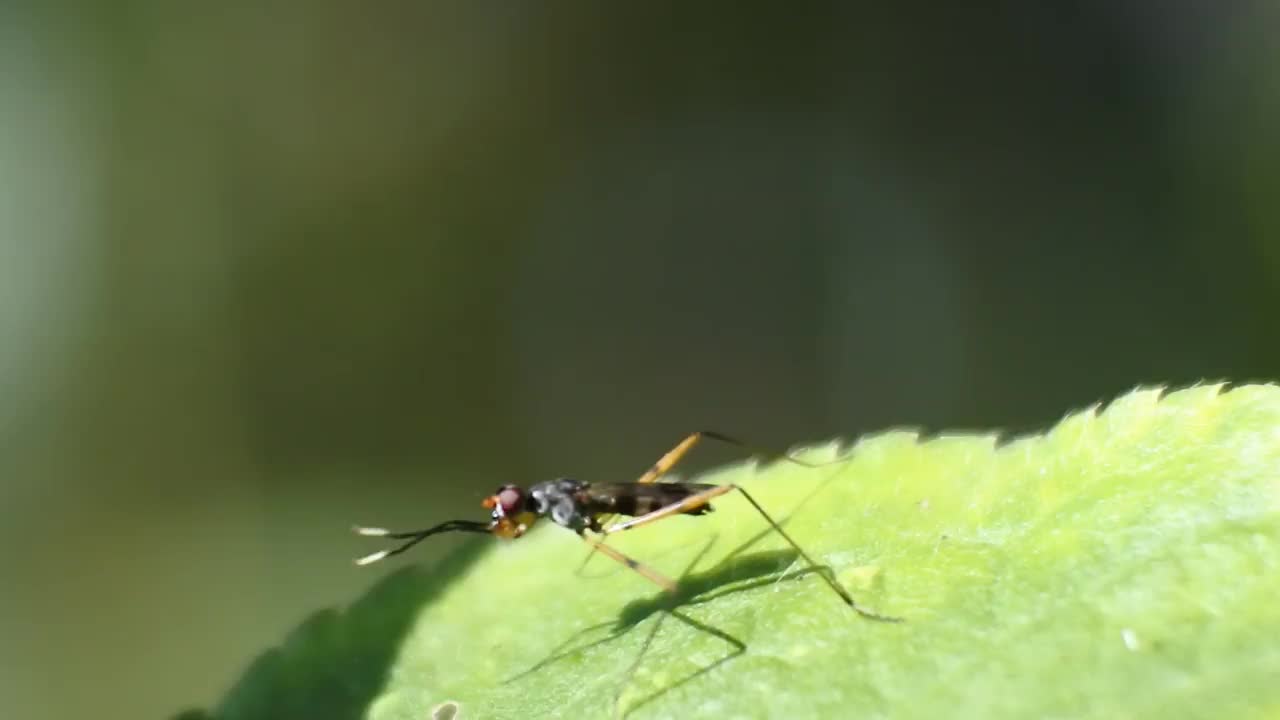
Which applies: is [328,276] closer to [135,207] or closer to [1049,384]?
[135,207]

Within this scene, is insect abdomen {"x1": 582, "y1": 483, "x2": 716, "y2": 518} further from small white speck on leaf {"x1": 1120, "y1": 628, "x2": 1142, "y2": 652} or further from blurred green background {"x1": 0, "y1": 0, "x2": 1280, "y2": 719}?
blurred green background {"x1": 0, "y1": 0, "x2": 1280, "y2": 719}

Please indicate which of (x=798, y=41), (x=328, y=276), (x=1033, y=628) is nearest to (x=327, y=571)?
(x=328, y=276)

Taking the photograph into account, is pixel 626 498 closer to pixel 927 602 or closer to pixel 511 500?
pixel 511 500

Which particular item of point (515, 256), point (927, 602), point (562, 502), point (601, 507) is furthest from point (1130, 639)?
point (515, 256)

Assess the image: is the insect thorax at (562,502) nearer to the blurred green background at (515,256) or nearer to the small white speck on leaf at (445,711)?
the small white speck on leaf at (445,711)

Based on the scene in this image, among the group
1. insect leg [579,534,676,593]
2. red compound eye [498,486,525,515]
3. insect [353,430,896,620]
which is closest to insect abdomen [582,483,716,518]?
insect [353,430,896,620]

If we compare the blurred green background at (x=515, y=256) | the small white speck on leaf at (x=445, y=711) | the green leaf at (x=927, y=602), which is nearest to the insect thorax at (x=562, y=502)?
the green leaf at (x=927, y=602)

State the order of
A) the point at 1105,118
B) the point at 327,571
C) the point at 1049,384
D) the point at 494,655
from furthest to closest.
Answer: the point at 1105,118
the point at 1049,384
the point at 327,571
the point at 494,655
